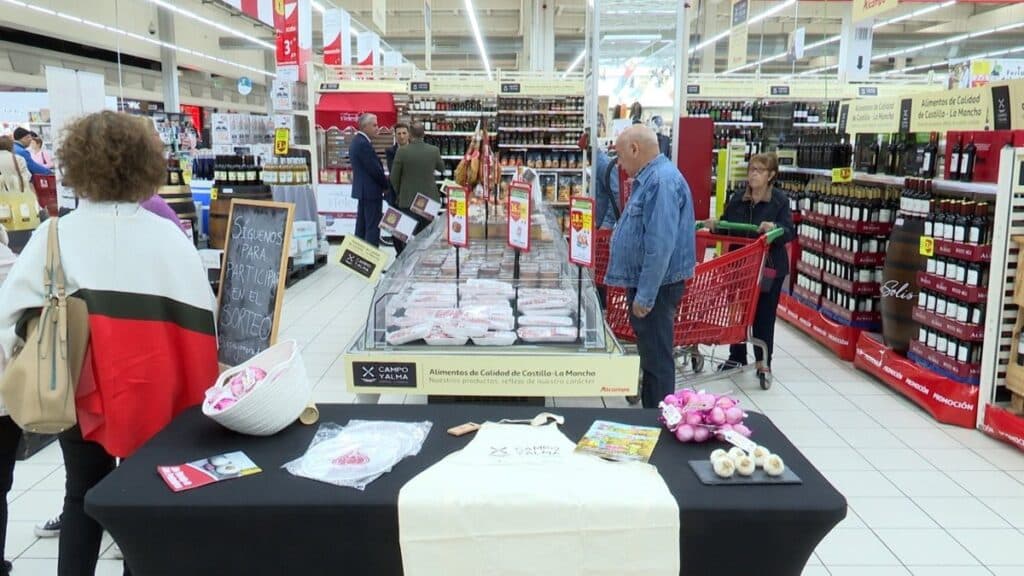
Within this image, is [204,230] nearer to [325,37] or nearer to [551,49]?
[325,37]

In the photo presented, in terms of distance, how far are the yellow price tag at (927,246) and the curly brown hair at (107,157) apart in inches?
168

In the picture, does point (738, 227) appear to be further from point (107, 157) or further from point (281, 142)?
point (281, 142)

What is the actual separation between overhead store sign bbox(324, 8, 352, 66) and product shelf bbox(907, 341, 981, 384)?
12.0 m

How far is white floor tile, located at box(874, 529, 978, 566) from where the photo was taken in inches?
119

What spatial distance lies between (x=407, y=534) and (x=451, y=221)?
2.12 meters

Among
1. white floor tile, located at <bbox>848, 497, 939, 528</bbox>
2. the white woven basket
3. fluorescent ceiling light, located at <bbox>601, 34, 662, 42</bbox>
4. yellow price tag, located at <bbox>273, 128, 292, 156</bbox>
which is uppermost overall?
fluorescent ceiling light, located at <bbox>601, 34, 662, 42</bbox>

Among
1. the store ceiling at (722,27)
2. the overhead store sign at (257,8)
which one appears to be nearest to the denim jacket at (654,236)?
the overhead store sign at (257,8)

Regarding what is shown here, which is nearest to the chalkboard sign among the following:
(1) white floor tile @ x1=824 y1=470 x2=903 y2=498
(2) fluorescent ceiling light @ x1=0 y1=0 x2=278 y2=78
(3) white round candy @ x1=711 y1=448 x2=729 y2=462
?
(3) white round candy @ x1=711 y1=448 x2=729 y2=462

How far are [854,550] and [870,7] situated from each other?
575cm

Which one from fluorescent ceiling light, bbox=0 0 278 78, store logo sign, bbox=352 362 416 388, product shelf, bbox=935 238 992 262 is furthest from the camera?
fluorescent ceiling light, bbox=0 0 278 78

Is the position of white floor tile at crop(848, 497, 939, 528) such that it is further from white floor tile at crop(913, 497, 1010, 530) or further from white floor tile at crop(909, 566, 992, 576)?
white floor tile at crop(909, 566, 992, 576)

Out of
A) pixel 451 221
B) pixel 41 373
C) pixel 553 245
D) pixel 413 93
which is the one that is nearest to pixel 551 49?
pixel 413 93

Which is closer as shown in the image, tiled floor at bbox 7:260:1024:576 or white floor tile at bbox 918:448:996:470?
tiled floor at bbox 7:260:1024:576

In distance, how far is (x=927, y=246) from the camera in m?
4.64
